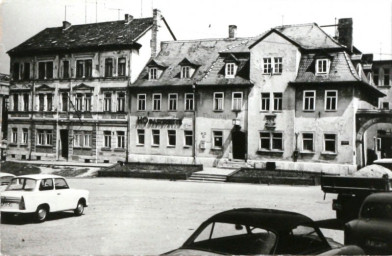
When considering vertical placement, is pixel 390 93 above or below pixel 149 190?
above

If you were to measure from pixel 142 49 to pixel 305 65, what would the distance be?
1429 cm

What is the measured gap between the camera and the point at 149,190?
2406 centimetres

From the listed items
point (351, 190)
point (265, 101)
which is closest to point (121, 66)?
point (265, 101)

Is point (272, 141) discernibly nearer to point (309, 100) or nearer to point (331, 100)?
point (309, 100)

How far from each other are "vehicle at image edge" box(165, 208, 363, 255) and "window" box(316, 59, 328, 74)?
26.6m

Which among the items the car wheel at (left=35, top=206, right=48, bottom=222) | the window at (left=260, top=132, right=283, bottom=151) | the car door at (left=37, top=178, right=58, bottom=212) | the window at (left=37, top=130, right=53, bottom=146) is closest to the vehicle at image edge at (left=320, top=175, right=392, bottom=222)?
the car door at (left=37, top=178, right=58, bottom=212)

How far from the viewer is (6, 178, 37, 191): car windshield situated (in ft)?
47.4

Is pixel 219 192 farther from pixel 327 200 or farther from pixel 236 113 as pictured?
pixel 236 113

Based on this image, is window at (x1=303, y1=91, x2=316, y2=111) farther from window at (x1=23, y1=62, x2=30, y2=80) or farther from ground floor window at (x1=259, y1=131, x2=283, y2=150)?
window at (x1=23, y1=62, x2=30, y2=80)

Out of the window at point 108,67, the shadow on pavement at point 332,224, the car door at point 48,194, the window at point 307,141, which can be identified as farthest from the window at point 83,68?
the shadow on pavement at point 332,224

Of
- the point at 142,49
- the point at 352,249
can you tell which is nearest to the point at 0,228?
the point at 352,249

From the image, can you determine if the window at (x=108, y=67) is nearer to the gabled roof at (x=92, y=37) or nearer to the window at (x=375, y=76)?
the gabled roof at (x=92, y=37)

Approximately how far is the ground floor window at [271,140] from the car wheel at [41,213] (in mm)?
22405

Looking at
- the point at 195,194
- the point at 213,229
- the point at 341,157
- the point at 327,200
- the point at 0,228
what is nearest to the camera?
the point at 213,229
